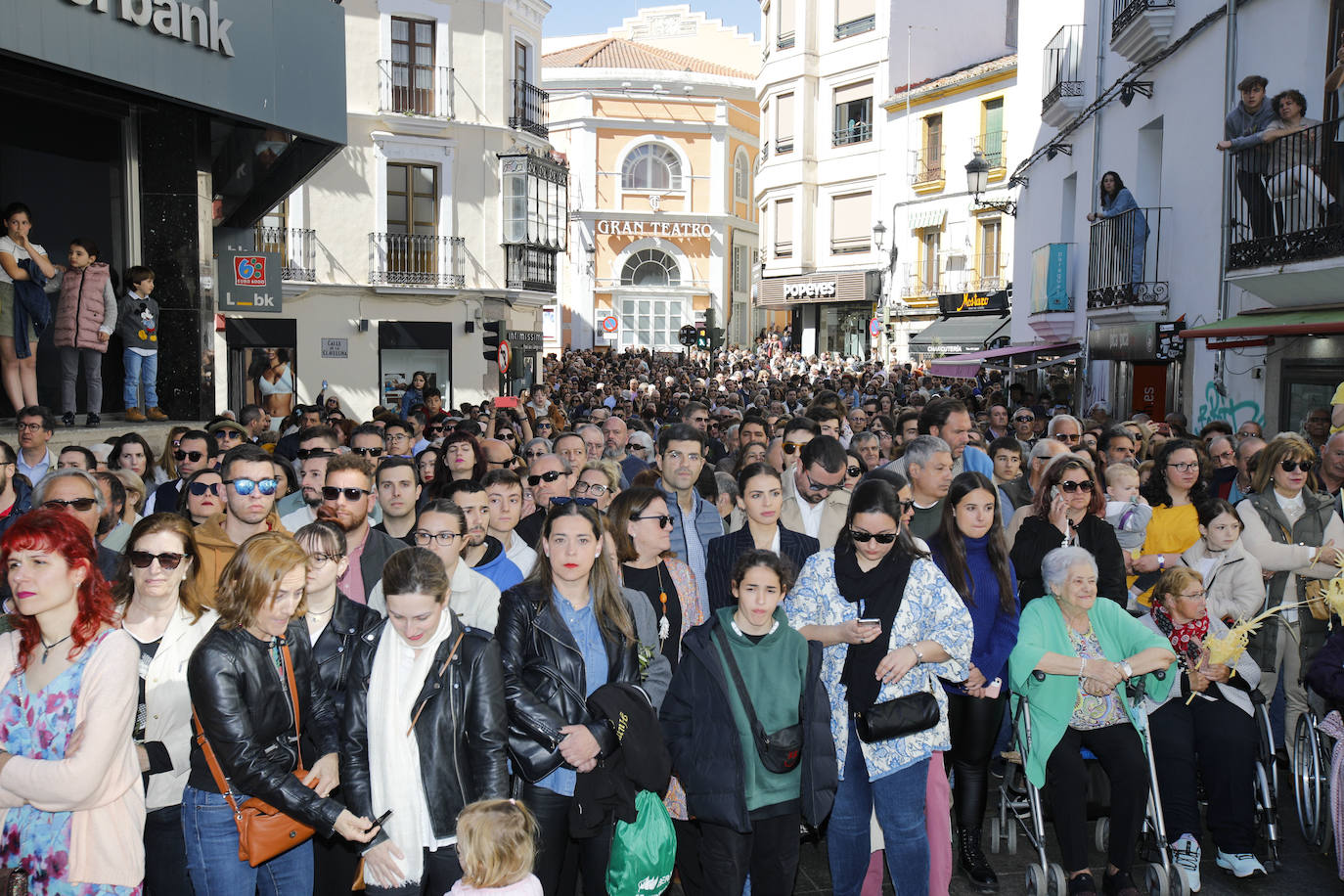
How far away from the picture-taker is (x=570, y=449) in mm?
8508

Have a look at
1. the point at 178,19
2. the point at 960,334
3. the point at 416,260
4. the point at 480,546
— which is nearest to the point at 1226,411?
the point at 480,546

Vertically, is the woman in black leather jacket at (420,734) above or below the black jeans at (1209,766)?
above

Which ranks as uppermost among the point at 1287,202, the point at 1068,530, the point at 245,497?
the point at 1287,202

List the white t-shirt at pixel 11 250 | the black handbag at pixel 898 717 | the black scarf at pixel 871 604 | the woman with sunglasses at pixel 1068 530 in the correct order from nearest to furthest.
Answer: the black handbag at pixel 898 717 → the black scarf at pixel 871 604 → the woman with sunglasses at pixel 1068 530 → the white t-shirt at pixel 11 250

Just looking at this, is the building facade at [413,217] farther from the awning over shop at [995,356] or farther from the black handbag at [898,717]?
the black handbag at [898,717]

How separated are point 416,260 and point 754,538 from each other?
21346 mm

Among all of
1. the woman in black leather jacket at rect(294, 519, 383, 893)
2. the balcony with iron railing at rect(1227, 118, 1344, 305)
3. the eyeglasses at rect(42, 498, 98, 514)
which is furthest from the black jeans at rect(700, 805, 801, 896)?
the balcony with iron railing at rect(1227, 118, 1344, 305)

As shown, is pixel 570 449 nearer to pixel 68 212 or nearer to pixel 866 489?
pixel 866 489

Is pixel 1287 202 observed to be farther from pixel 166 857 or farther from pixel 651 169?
pixel 651 169

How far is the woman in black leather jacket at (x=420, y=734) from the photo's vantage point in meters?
3.93

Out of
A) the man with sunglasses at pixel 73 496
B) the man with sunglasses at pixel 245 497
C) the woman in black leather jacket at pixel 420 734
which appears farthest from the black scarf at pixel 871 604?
the man with sunglasses at pixel 73 496

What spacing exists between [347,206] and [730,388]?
9.53 m

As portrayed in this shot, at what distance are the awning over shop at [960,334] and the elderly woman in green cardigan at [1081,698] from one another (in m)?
22.0

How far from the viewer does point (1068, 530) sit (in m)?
5.95
